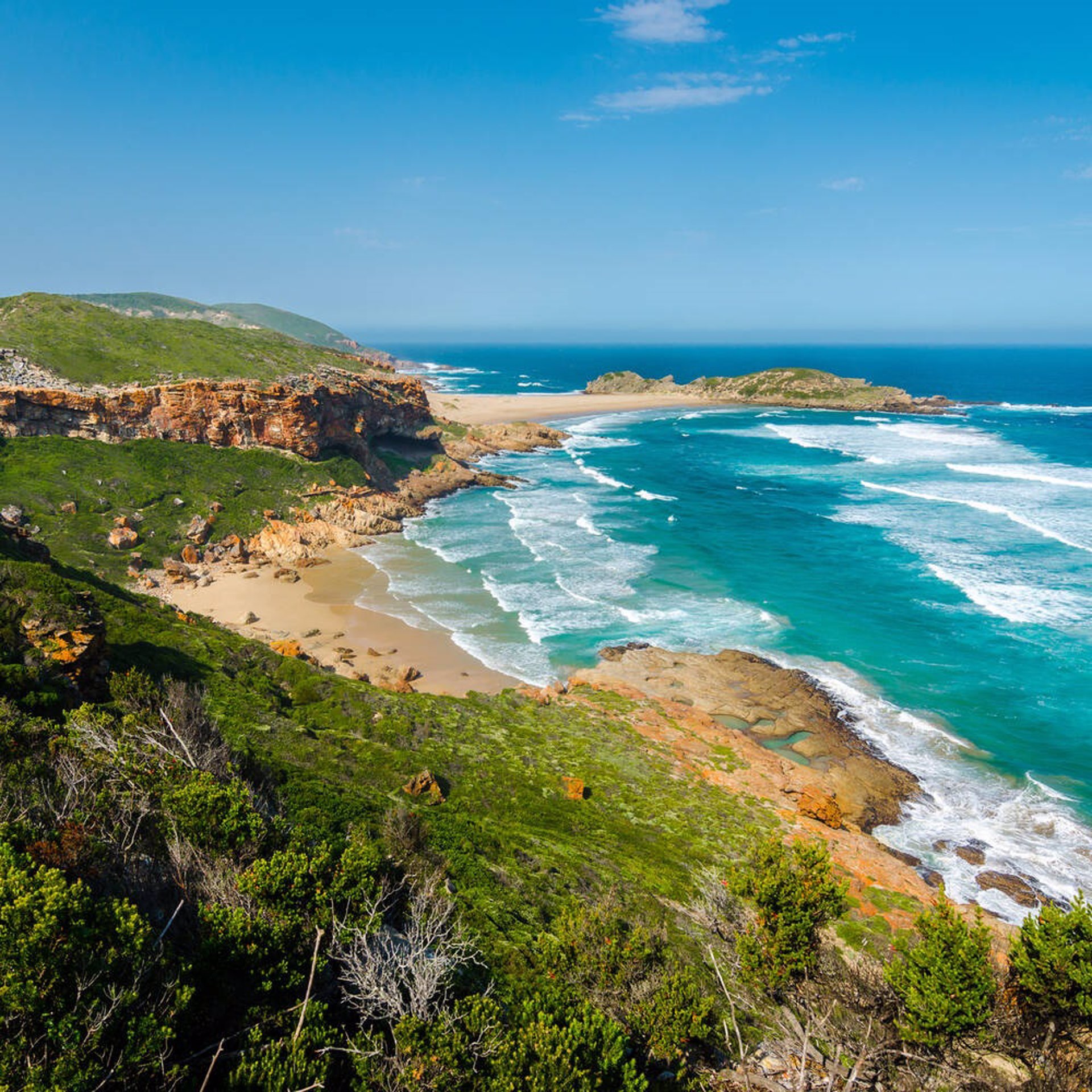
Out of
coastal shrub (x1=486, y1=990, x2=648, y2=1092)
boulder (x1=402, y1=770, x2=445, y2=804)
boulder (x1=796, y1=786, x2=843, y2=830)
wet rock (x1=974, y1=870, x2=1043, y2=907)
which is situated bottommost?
wet rock (x1=974, y1=870, x2=1043, y2=907)

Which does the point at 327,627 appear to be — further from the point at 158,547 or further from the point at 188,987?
the point at 188,987

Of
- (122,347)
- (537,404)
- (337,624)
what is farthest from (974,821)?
(537,404)

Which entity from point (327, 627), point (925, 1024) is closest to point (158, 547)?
point (327, 627)

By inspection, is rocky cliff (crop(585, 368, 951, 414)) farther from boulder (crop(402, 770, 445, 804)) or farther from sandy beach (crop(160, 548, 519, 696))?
boulder (crop(402, 770, 445, 804))

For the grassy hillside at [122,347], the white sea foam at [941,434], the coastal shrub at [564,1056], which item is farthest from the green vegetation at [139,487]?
the white sea foam at [941,434]

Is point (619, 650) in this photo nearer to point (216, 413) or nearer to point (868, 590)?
point (868, 590)

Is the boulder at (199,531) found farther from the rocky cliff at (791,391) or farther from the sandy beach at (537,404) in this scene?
the rocky cliff at (791,391)

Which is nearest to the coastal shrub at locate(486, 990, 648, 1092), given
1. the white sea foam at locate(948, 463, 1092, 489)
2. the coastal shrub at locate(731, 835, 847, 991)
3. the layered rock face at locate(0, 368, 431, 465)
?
the coastal shrub at locate(731, 835, 847, 991)
